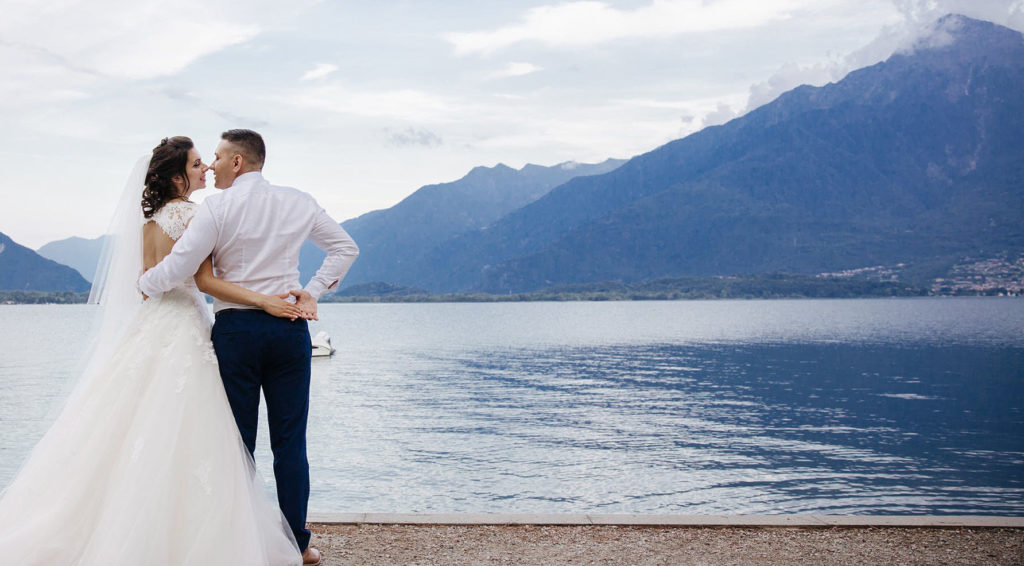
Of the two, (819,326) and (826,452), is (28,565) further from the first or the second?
(819,326)

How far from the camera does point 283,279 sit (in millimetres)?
4762

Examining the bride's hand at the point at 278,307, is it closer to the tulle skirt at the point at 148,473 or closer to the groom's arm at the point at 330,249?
the groom's arm at the point at 330,249

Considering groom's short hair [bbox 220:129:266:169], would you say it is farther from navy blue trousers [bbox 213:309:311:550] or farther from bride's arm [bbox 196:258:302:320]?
navy blue trousers [bbox 213:309:311:550]

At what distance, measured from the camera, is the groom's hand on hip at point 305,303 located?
4.65 meters

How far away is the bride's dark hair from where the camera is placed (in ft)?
16.3

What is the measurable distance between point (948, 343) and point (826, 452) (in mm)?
61406

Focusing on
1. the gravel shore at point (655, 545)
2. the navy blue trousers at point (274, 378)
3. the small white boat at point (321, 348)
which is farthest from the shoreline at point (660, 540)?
the small white boat at point (321, 348)

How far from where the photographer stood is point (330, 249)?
17.1 feet

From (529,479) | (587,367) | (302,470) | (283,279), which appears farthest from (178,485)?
(587,367)

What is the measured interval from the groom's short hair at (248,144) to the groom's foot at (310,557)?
2487 millimetres

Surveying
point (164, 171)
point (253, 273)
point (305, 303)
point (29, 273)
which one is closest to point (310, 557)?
point (305, 303)

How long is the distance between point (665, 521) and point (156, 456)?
404 cm

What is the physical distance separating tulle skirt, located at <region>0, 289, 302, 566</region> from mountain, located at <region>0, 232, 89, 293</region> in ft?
702

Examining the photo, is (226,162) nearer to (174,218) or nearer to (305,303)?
(174,218)
